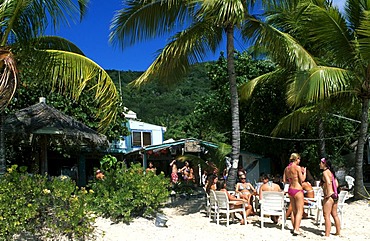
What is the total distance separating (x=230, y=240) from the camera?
764 cm

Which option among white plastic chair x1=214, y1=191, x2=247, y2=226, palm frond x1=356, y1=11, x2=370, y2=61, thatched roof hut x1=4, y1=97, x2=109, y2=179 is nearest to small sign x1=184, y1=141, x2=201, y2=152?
thatched roof hut x1=4, y1=97, x2=109, y2=179

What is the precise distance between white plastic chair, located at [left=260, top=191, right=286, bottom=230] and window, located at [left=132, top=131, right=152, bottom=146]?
17018 millimetres

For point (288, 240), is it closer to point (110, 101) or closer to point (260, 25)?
point (110, 101)

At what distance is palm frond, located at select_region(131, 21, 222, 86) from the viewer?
9.79m

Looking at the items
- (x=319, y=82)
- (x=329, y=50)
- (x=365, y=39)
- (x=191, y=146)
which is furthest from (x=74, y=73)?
(x=191, y=146)

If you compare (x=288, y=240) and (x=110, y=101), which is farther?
(x=110, y=101)

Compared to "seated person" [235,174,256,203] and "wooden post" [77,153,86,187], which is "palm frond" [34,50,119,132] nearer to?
"seated person" [235,174,256,203]

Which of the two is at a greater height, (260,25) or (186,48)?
(260,25)

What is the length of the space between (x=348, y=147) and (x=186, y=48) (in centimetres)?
1330

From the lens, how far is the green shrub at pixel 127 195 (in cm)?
866

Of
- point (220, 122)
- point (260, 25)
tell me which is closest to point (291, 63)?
point (260, 25)

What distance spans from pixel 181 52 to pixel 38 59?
3.40 meters

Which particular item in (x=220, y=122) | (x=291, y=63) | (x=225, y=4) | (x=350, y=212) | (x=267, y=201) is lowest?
(x=350, y=212)

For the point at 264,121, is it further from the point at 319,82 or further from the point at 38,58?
the point at 38,58
